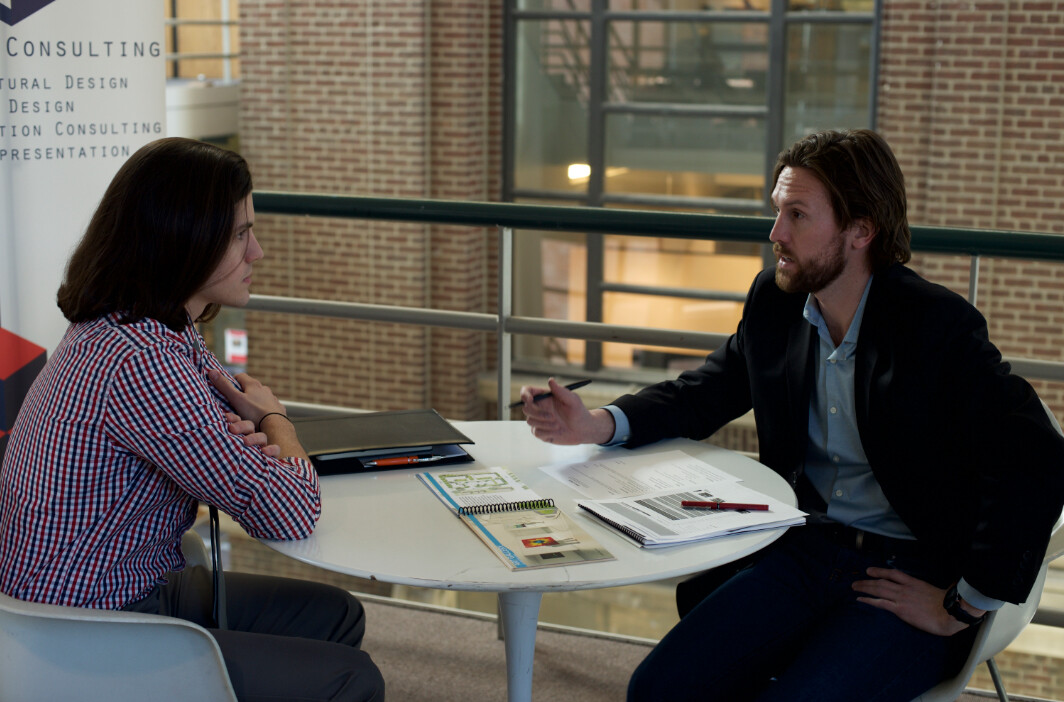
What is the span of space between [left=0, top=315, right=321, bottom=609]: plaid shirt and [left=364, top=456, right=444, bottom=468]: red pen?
290 mm

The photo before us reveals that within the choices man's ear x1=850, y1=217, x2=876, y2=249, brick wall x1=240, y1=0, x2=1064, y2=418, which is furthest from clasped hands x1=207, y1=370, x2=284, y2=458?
A: brick wall x1=240, y1=0, x2=1064, y2=418

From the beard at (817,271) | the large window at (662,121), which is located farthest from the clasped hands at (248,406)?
the large window at (662,121)

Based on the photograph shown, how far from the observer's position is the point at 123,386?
1563mm

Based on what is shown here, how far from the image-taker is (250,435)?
5.70ft

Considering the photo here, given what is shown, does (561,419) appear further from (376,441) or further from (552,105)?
(552,105)

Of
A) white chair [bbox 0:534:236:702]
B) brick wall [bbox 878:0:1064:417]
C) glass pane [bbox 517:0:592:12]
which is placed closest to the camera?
white chair [bbox 0:534:236:702]

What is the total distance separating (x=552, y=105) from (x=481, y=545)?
8502mm

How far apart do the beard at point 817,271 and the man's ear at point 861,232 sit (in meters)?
0.02

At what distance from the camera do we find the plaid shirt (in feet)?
5.14

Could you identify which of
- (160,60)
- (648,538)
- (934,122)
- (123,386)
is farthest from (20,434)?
(934,122)

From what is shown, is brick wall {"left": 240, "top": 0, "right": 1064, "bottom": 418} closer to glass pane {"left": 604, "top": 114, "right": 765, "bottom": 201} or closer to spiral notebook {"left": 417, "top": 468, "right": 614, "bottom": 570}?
glass pane {"left": 604, "top": 114, "right": 765, "bottom": 201}

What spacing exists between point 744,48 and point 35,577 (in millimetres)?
8404

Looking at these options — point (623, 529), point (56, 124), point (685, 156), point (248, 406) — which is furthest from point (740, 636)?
point (685, 156)

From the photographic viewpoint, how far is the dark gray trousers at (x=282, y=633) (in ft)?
5.21
